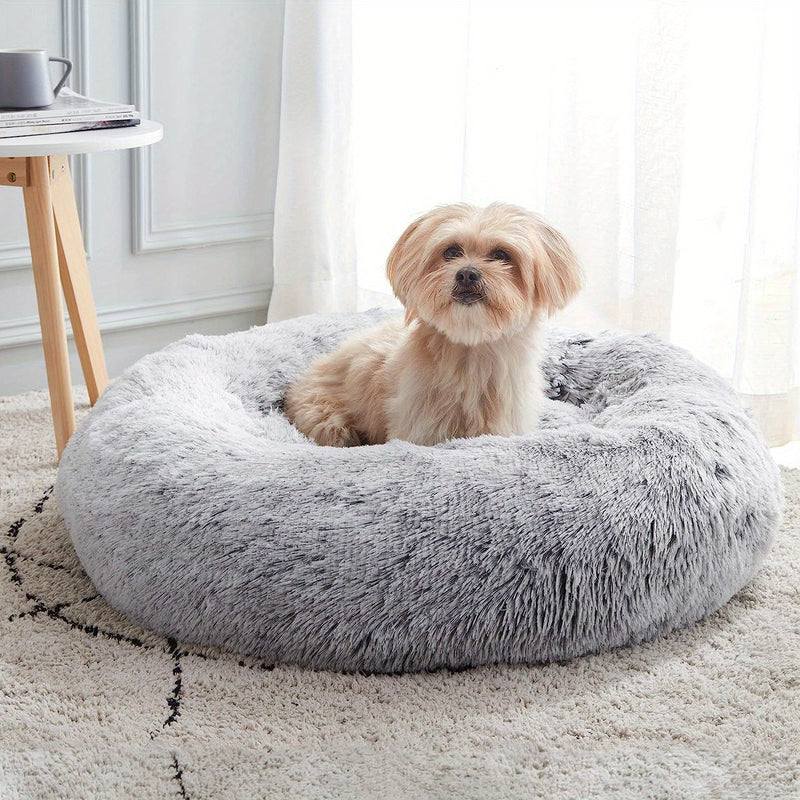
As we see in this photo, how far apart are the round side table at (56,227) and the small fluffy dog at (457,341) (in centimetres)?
51

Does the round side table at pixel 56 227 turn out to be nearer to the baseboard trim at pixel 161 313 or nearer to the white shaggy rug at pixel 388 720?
the baseboard trim at pixel 161 313

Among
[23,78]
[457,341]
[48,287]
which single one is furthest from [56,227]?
[457,341]

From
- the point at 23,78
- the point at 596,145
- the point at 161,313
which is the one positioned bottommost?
the point at 161,313

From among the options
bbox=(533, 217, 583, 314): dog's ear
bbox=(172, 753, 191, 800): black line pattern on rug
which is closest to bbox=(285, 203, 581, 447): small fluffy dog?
bbox=(533, 217, 583, 314): dog's ear

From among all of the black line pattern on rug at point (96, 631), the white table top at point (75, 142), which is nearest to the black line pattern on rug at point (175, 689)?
the black line pattern on rug at point (96, 631)

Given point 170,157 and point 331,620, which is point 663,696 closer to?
point 331,620

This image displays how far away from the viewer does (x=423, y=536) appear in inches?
56.1

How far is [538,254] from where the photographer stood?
1.65 meters

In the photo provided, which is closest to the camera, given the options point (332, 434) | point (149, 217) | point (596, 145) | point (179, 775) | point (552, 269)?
point (179, 775)

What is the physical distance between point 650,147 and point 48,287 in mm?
1320

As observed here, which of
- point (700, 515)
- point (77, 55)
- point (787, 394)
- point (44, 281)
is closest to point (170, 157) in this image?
point (77, 55)

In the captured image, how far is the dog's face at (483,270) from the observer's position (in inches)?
64.1

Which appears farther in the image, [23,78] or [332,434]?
[23,78]

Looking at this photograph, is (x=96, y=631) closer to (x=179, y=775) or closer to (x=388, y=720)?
(x=179, y=775)
